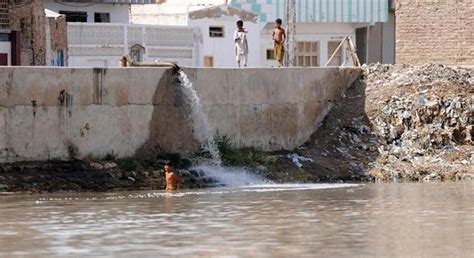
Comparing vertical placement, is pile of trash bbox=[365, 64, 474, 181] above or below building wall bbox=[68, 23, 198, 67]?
below

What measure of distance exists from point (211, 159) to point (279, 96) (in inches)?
101

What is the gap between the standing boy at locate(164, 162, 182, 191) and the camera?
2319 centimetres

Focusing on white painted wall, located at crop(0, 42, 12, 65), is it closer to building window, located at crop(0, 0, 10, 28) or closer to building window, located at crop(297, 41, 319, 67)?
building window, located at crop(0, 0, 10, 28)

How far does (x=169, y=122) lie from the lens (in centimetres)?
2500

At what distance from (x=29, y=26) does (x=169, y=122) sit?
16758 millimetres

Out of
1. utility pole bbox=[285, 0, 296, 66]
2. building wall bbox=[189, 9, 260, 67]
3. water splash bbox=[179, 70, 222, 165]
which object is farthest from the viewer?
building wall bbox=[189, 9, 260, 67]

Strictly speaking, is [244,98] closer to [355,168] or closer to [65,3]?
[355,168]

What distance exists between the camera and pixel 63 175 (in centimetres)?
2294

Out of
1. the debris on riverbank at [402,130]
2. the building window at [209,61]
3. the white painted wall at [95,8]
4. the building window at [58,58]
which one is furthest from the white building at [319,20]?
the debris on riverbank at [402,130]

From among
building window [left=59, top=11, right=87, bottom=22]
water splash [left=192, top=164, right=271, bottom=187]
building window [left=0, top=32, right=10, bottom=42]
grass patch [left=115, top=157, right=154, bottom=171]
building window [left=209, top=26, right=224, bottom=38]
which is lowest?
water splash [left=192, top=164, right=271, bottom=187]

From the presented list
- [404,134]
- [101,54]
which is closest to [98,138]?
[404,134]

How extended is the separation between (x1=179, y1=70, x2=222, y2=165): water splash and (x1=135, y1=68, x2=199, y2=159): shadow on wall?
9 cm

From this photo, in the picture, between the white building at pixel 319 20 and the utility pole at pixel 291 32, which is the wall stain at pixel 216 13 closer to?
the white building at pixel 319 20

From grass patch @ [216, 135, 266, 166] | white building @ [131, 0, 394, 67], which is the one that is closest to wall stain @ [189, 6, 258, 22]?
white building @ [131, 0, 394, 67]
